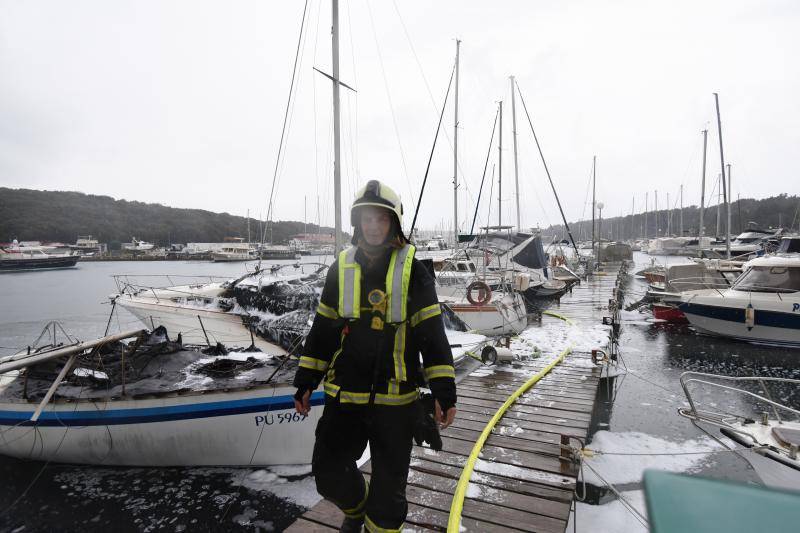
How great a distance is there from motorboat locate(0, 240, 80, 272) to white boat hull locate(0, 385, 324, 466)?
67.0 metres

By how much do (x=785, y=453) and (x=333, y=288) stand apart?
483cm

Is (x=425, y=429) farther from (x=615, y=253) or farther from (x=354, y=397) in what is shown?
(x=615, y=253)

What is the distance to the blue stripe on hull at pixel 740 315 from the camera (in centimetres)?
1220

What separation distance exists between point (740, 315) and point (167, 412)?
16.3m

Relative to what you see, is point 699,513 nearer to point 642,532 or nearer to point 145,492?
point 642,532

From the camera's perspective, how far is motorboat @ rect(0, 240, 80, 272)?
180 ft

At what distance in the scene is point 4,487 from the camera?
6.23 m

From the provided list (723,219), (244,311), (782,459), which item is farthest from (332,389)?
(723,219)

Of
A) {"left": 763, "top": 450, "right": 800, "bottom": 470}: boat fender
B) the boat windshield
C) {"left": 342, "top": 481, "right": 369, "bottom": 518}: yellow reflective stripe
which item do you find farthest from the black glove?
the boat windshield

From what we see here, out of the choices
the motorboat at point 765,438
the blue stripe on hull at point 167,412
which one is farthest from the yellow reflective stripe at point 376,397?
the blue stripe on hull at point 167,412

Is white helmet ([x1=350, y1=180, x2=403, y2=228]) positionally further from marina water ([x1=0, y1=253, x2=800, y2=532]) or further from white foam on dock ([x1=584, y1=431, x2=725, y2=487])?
white foam on dock ([x1=584, y1=431, x2=725, y2=487])

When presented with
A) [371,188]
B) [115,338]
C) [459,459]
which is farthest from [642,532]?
[115,338]

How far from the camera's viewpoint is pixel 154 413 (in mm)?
5758

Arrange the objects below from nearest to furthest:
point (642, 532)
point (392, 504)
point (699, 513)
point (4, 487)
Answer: point (699, 513) → point (392, 504) → point (642, 532) → point (4, 487)
